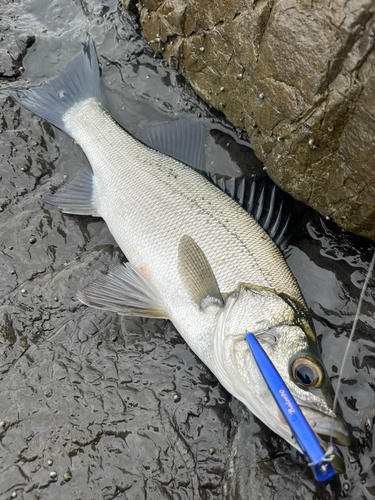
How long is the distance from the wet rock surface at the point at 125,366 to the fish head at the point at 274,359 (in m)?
0.35

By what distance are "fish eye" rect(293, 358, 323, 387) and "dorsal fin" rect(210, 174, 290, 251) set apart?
40.8 inches

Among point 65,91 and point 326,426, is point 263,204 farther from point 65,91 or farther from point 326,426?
point 65,91

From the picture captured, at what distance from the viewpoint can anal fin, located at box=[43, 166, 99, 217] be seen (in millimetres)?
3305

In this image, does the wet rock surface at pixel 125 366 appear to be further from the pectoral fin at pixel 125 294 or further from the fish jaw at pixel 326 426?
the fish jaw at pixel 326 426

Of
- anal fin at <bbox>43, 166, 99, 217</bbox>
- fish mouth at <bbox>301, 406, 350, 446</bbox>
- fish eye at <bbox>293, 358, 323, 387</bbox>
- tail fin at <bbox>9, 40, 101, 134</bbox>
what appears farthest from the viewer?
tail fin at <bbox>9, 40, 101, 134</bbox>

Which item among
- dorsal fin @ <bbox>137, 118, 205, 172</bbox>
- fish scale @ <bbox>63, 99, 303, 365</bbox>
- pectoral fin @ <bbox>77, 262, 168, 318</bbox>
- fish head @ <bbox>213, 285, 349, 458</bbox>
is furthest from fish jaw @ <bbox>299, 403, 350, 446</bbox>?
dorsal fin @ <bbox>137, 118, 205, 172</bbox>

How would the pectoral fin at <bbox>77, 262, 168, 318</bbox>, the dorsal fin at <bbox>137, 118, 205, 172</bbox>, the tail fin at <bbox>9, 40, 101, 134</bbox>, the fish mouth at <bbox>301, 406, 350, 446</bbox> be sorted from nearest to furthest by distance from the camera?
the fish mouth at <bbox>301, 406, 350, 446</bbox> → the pectoral fin at <bbox>77, 262, 168, 318</bbox> → the dorsal fin at <bbox>137, 118, 205, 172</bbox> → the tail fin at <bbox>9, 40, 101, 134</bbox>

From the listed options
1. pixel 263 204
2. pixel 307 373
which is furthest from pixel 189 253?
pixel 307 373

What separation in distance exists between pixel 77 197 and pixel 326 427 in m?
2.61

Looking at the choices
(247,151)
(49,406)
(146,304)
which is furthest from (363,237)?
(49,406)

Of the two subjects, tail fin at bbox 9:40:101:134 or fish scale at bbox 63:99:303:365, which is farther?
tail fin at bbox 9:40:101:134

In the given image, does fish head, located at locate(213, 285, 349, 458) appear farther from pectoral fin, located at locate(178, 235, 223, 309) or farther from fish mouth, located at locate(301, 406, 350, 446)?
pectoral fin, located at locate(178, 235, 223, 309)

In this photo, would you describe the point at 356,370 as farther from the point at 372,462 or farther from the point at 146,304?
the point at 146,304

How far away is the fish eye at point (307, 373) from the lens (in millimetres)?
1988
